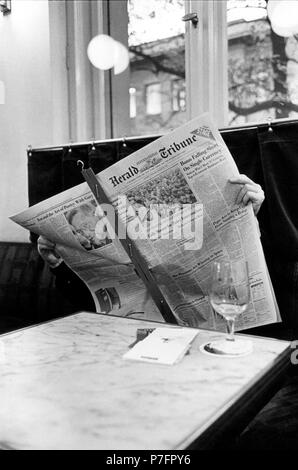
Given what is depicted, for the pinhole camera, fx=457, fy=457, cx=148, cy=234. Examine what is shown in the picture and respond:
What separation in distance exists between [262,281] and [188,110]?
1030 millimetres

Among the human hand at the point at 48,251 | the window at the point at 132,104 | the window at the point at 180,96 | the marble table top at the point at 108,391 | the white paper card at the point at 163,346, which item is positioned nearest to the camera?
the marble table top at the point at 108,391

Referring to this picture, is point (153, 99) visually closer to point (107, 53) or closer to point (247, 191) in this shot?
point (107, 53)

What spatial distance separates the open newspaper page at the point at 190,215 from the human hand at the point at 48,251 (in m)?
0.28

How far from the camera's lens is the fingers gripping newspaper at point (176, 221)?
3.85 ft

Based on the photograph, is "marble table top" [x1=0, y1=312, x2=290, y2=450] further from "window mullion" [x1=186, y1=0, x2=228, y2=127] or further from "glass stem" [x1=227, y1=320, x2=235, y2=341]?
"window mullion" [x1=186, y1=0, x2=228, y2=127]

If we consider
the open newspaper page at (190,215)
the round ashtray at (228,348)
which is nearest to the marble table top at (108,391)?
the round ashtray at (228,348)

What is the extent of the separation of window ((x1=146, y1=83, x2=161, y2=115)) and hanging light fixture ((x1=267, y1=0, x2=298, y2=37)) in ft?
3.75

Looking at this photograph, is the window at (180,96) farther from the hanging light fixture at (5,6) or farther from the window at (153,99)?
the hanging light fixture at (5,6)

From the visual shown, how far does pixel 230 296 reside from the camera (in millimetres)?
874

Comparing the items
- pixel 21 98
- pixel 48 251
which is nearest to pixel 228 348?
pixel 48 251

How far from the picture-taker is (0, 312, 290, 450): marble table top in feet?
1.86

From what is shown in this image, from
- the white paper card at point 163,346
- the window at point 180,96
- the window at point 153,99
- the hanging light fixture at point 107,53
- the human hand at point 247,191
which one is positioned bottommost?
the white paper card at point 163,346

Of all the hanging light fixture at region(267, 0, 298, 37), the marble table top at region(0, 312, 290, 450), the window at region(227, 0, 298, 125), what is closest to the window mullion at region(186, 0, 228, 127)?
the window at region(227, 0, 298, 125)

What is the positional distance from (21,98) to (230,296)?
78.5 inches
